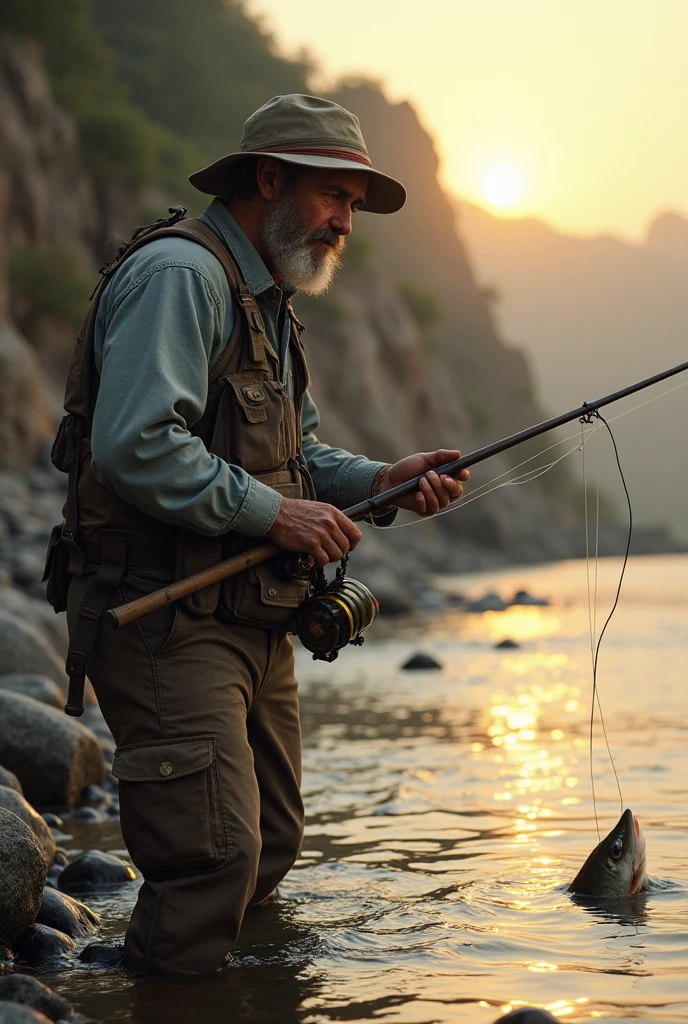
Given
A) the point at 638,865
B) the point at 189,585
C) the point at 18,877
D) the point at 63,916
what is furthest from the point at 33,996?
the point at 638,865

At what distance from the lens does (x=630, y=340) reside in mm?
190500

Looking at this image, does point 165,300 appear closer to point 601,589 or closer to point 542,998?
point 542,998

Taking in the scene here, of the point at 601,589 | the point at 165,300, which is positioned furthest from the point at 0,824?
the point at 601,589

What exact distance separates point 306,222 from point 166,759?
149cm

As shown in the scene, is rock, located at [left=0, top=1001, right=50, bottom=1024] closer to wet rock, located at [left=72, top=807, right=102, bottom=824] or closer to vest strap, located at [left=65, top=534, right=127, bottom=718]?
vest strap, located at [left=65, top=534, right=127, bottom=718]

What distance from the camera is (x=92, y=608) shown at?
337 centimetres

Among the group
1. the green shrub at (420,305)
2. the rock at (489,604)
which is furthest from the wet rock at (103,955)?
the green shrub at (420,305)

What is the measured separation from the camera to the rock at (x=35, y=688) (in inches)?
264

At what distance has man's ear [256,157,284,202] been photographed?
3.66 metres

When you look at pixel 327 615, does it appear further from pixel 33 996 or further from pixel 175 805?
pixel 33 996

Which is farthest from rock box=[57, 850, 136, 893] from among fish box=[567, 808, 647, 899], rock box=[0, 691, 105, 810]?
fish box=[567, 808, 647, 899]

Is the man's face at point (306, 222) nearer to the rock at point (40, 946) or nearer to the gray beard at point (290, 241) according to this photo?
the gray beard at point (290, 241)

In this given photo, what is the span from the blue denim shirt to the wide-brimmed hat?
1.19 ft

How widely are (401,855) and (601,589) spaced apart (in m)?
22.1
